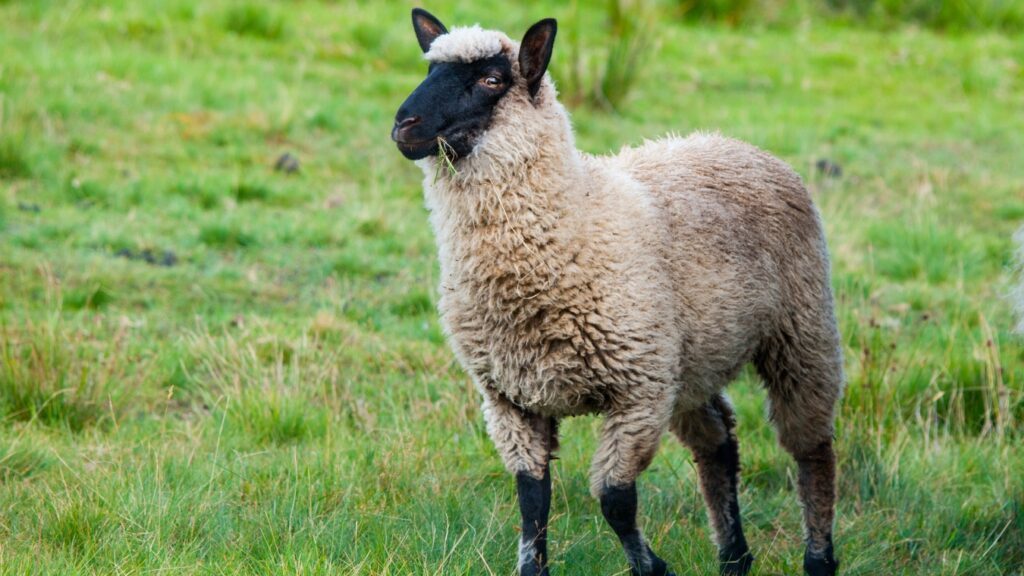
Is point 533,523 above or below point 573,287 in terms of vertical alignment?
below

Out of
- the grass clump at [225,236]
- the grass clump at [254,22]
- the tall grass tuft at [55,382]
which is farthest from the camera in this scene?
the grass clump at [254,22]

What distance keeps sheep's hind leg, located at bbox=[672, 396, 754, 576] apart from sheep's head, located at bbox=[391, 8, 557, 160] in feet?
4.83

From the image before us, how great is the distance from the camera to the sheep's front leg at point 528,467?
12.8ft

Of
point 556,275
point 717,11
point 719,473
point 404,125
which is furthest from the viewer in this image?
point 717,11

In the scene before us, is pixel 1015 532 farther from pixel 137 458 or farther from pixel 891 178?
pixel 891 178

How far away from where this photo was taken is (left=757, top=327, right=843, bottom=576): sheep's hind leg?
4.43 m

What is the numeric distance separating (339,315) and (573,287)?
2.87 metres

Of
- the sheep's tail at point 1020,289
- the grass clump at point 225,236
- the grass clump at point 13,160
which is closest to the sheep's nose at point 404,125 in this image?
the sheep's tail at point 1020,289

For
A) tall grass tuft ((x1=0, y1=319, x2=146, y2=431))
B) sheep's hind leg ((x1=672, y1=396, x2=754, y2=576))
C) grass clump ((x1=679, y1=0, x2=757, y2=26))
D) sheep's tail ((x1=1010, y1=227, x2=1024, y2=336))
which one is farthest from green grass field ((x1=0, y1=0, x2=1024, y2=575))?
grass clump ((x1=679, y1=0, x2=757, y2=26))

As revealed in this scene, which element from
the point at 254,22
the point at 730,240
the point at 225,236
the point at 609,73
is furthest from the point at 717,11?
the point at 730,240

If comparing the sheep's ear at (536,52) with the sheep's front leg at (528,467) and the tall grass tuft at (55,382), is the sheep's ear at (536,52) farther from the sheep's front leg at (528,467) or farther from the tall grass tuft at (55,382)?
the tall grass tuft at (55,382)

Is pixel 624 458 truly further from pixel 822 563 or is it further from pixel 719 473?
pixel 822 563

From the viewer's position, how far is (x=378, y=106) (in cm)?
1000

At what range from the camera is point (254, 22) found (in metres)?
11.4
